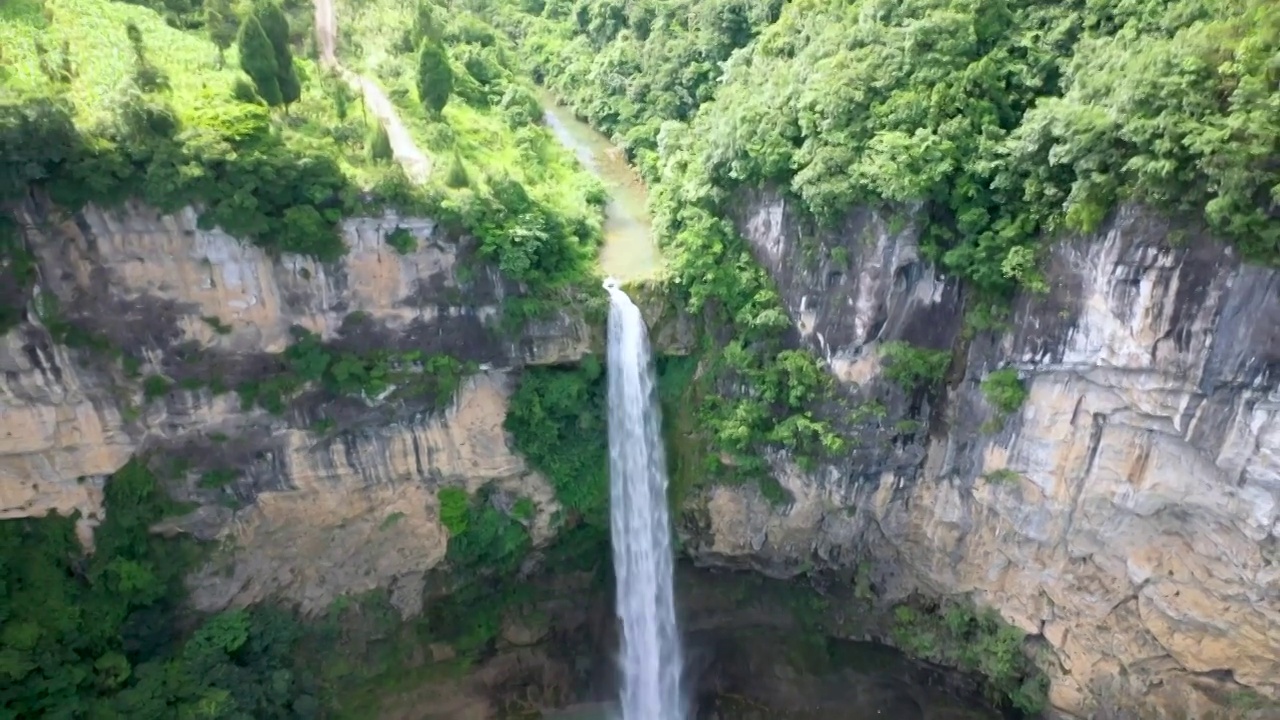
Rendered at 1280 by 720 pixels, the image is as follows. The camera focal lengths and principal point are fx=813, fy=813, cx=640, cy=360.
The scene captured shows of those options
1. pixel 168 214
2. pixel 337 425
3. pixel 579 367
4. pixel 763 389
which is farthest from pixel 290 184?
pixel 763 389

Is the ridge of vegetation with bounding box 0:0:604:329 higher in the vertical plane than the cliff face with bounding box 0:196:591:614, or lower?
higher

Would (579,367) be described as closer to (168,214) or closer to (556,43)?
(168,214)

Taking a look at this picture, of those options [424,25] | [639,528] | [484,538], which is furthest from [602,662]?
[424,25]

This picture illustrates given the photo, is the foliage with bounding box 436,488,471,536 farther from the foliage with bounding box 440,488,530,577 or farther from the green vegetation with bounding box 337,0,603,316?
the green vegetation with bounding box 337,0,603,316

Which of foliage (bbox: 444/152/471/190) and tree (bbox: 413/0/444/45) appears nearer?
foliage (bbox: 444/152/471/190)

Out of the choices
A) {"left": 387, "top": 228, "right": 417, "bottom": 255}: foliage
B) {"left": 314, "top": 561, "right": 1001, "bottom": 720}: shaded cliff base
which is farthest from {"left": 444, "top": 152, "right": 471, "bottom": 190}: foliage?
{"left": 314, "top": 561, "right": 1001, "bottom": 720}: shaded cliff base
